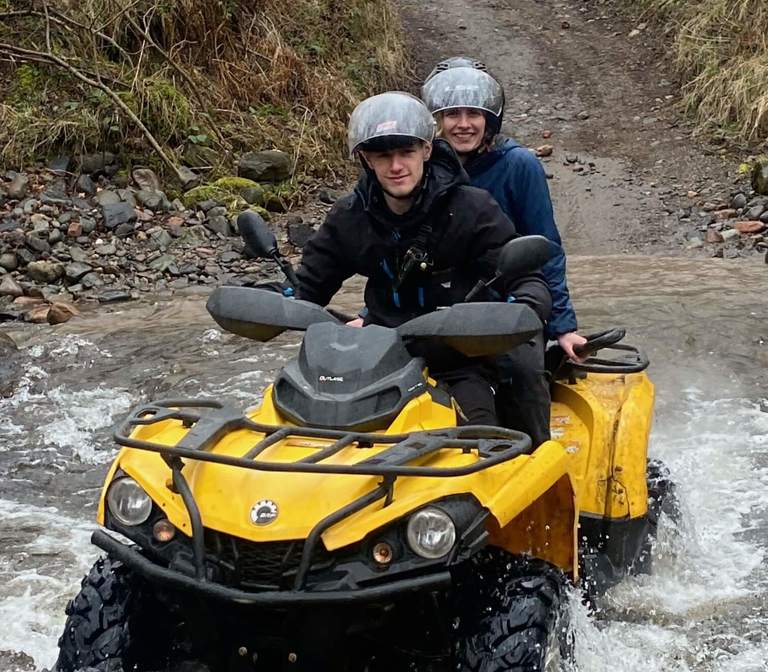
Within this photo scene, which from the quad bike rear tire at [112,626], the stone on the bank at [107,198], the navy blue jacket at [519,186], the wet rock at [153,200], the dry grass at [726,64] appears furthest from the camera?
the dry grass at [726,64]

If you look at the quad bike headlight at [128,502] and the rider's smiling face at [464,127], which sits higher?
the rider's smiling face at [464,127]

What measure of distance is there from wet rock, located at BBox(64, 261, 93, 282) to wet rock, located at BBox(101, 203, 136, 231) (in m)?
0.77

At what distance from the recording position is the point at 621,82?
16.2 m

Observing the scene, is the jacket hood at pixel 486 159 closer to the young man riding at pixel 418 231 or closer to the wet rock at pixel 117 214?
the young man riding at pixel 418 231

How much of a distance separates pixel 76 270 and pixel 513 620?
318 inches

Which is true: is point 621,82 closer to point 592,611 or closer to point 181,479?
point 592,611

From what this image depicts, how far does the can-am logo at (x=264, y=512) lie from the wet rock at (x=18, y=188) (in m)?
9.27

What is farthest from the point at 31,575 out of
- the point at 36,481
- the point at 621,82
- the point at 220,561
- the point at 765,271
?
the point at 621,82

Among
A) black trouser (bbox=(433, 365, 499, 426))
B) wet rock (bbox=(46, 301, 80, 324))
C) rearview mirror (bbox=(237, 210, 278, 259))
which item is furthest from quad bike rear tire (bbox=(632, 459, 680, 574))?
wet rock (bbox=(46, 301, 80, 324))

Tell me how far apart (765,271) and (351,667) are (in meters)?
8.11

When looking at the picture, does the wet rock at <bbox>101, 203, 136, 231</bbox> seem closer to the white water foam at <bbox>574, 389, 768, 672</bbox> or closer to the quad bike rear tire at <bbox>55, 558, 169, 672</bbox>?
the white water foam at <bbox>574, 389, 768, 672</bbox>

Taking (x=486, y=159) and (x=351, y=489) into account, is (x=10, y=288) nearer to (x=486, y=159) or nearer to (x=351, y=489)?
(x=486, y=159)

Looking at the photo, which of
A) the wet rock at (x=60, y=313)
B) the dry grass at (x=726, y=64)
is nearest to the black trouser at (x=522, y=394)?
the wet rock at (x=60, y=313)

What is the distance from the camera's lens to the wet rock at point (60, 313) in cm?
923
